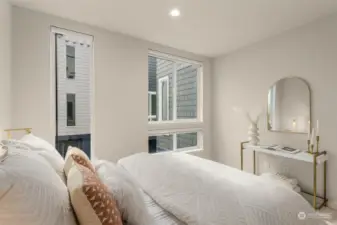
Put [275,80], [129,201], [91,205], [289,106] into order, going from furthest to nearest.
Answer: [275,80] < [289,106] < [129,201] < [91,205]

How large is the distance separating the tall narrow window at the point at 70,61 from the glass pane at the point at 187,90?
6.29 feet

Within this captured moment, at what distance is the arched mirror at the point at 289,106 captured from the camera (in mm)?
2955

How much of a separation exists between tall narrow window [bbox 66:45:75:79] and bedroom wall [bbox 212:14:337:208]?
2611 mm

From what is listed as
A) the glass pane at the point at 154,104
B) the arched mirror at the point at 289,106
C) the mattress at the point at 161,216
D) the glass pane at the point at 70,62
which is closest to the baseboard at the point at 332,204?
the arched mirror at the point at 289,106

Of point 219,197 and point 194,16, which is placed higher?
point 194,16

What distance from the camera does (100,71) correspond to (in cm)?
291

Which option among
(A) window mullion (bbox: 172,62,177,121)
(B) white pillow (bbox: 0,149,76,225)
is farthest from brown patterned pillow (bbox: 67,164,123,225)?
(A) window mullion (bbox: 172,62,177,121)

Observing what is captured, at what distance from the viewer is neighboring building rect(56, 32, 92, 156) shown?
109 inches

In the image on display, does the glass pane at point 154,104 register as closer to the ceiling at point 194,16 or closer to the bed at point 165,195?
the ceiling at point 194,16

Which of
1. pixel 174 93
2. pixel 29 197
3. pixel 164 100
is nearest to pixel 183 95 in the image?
pixel 174 93

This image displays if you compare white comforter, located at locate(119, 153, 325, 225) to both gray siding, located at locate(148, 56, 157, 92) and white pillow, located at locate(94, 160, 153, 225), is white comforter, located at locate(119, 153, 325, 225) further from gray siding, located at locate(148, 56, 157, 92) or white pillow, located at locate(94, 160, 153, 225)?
gray siding, located at locate(148, 56, 157, 92)

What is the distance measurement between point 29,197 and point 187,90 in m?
3.62

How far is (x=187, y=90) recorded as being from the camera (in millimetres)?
4238

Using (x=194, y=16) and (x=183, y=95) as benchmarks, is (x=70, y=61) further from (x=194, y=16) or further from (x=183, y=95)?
(x=183, y=95)
